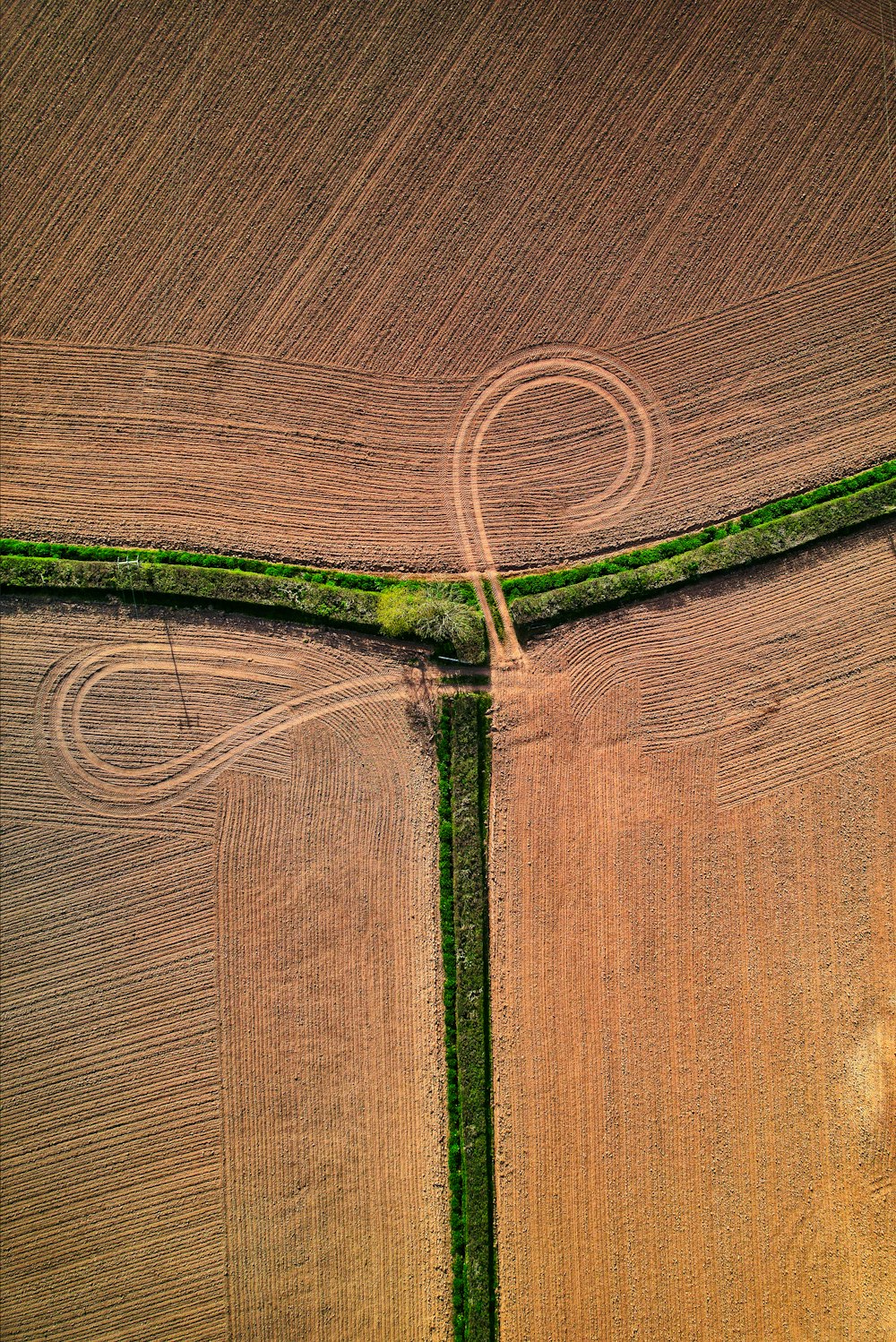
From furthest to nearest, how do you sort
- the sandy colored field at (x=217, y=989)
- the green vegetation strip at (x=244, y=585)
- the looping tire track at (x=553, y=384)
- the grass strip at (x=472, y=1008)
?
the looping tire track at (x=553, y=384) < the green vegetation strip at (x=244, y=585) < the sandy colored field at (x=217, y=989) < the grass strip at (x=472, y=1008)

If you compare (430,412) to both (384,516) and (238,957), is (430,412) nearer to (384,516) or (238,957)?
(384,516)

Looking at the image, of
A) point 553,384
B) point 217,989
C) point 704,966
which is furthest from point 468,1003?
point 553,384

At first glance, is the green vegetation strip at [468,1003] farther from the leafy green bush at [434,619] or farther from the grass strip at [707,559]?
the grass strip at [707,559]

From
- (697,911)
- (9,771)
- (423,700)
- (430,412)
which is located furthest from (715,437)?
(9,771)

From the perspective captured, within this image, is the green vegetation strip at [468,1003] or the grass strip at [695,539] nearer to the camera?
the green vegetation strip at [468,1003]

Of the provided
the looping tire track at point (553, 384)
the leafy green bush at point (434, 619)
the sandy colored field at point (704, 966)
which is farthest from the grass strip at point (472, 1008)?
the looping tire track at point (553, 384)

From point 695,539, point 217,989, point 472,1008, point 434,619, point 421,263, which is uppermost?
point 421,263

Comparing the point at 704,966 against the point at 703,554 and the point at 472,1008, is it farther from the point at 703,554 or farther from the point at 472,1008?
the point at 703,554
